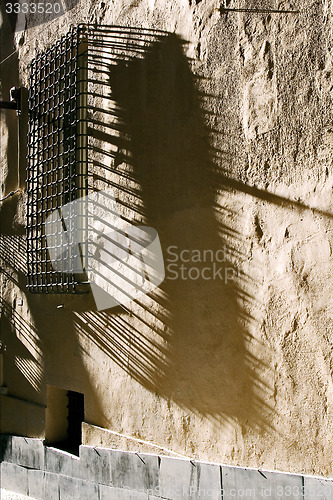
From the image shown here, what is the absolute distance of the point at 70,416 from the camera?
205 inches

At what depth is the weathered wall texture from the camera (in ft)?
9.52

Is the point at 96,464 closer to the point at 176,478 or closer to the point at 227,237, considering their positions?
the point at 176,478

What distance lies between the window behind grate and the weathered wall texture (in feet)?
0.95

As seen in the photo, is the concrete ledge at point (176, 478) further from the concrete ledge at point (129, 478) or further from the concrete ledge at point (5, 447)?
the concrete ledge at point (5, 447)

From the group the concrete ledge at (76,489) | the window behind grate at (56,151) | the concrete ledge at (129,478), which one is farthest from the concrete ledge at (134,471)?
the window behind grate at (56,151)

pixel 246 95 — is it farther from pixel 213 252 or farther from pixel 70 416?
pixel 70 416

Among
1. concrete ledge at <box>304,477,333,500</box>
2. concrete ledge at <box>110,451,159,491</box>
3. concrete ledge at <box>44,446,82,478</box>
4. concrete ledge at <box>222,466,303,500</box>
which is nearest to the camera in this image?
concrete ledge at <box>304,477,333,500</box>

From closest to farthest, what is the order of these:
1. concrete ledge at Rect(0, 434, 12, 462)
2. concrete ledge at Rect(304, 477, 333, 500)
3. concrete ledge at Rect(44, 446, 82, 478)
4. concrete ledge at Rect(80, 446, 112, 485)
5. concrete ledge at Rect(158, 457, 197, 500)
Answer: concrete ledge at Rect(304, 477, 333, 500), concrete ledge at Rect(158, 457, 197, 500), concrete ledge at Rect(80, 446, 112, 485), concrete ledge at Rect(44, 446, 82, 478), concrete ledge at Rect(0, 434, 12, 462)

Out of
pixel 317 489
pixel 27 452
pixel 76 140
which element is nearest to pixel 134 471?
pixel 317 489

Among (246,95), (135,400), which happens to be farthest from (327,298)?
(135,400)

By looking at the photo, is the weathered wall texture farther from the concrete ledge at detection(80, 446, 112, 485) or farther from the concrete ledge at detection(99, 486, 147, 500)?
the concrete ledge at detection(99, 486, 147, 500)

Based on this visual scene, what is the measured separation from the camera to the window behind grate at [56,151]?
4602 millimetres

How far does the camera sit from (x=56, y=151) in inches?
205

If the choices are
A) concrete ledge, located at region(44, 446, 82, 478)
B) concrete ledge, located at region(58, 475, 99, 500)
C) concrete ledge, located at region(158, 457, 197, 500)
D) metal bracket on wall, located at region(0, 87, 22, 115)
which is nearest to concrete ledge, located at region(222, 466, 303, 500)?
concrete ledge, located at region(158, 457, 197, 500)
